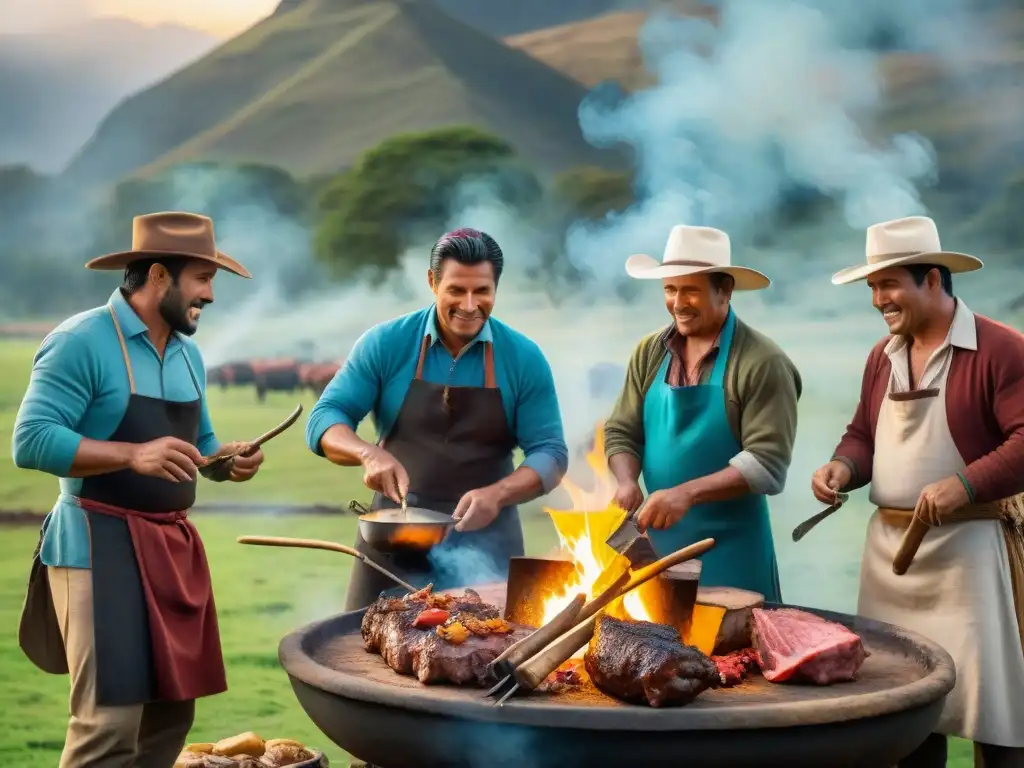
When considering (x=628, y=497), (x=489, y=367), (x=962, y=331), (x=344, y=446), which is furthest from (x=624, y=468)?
(x=962, y=331)

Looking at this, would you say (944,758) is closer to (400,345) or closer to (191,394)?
(400,345)

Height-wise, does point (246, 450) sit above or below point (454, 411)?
below

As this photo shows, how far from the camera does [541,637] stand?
8.64ft

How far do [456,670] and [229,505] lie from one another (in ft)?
19.4

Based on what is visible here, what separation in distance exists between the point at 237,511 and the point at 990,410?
595cm

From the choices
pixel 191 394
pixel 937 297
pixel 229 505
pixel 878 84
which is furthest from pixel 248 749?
pixel 878 84

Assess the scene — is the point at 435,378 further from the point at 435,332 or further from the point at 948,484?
the point at 948,484

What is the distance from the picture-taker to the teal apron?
12.6 ft

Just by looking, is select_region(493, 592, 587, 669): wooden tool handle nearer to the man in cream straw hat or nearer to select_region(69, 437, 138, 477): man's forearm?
the man in cream straw hat

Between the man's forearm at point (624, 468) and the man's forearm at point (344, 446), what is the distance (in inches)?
33.7

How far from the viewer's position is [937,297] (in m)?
3.61

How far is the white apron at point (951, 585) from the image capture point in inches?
135

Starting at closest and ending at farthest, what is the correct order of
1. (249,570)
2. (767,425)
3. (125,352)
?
(125,352)
(767,425)
(249,570)

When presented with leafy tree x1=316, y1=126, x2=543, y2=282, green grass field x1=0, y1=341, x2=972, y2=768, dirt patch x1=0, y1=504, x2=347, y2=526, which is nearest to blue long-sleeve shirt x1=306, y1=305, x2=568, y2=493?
green grass field x1=0, y1=341, x2=972, y2=768
